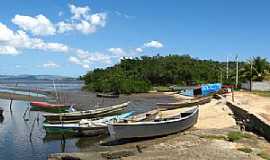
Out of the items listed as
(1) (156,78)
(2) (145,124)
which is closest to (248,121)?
(2) (145,124)

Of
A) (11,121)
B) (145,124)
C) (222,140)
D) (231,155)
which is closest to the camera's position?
(231,155)

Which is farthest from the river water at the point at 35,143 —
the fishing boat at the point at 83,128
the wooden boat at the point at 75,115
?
the wooden boat at the point at 75,115

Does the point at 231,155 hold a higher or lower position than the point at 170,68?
lower

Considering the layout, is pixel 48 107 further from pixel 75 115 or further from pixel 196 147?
pixel 196 147

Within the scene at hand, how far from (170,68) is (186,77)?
186 inches

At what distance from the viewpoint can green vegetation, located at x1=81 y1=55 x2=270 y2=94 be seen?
85.4 meters

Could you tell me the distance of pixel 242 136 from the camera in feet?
72.4

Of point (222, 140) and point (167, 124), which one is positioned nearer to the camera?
point (222, 140)

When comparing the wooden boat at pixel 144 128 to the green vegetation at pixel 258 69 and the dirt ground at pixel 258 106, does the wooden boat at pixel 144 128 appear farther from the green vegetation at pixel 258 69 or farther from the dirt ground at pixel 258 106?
the green vegetation at pixel 258 69

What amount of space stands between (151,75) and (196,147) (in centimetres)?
8379

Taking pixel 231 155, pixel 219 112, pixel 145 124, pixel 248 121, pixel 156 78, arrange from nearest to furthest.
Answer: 1. pixel 231 155
2. pixel 145 124
3. pixel 248 121
4. pixel 219 112
5. pixel 156 78

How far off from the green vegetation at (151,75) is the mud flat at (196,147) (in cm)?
5840

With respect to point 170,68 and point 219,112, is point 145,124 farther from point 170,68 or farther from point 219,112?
point 170,68

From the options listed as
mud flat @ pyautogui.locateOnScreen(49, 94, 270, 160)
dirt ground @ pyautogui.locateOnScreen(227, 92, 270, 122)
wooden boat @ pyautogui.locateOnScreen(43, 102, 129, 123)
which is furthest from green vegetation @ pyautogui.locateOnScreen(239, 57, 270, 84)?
mud flat @ pyautogui.locateOnScreen(49, 94, 270, 160)
